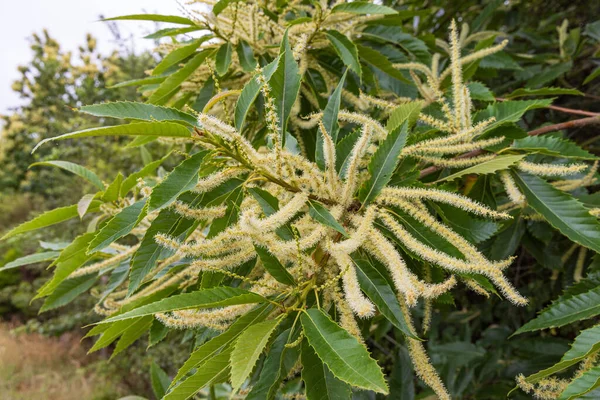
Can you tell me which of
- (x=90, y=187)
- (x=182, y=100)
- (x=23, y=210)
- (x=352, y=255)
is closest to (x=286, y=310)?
(x=352, y=255)

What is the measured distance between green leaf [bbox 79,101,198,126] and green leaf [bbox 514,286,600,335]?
86 centimetres

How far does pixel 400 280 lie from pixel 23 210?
44.5 feet

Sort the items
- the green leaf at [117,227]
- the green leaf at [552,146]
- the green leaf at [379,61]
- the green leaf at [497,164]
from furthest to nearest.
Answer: the green leaf at [379,61] < the green leaf at [552,146] < the green leaf at [497,164] < the green leaf at [117,227]

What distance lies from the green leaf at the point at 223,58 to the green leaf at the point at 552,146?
0.87 meters

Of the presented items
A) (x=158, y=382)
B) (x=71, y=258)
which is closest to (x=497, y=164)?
(x=71, y=258)

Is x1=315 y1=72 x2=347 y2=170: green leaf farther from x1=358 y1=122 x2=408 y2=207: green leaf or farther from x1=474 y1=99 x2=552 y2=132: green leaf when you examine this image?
x1=474 y1=99 x2=552 y2=132: green leaf

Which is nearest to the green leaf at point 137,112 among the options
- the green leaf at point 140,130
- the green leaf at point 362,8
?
the green leaf at point 140,130

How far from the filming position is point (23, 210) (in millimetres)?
11781

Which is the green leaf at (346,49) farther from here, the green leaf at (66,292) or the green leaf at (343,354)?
the green leaf at (66,292)

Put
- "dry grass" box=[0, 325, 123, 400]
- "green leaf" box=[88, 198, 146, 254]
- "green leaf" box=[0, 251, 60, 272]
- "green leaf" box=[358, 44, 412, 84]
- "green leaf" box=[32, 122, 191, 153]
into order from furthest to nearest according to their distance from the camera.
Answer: "dry grass" box=[0, 325, 123, 400] → "green leaf" box=[358, 44, 412, 84] → "green leaf" box=[0, 251, 60, 272] → "green leaf" box=[88, 198, 146, 254] → "green leaf" box=[32, 122, 191, 153]

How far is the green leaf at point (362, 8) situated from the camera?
1.25 m

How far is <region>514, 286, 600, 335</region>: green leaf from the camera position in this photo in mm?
900

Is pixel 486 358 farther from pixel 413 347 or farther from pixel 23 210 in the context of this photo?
pixel 23 210

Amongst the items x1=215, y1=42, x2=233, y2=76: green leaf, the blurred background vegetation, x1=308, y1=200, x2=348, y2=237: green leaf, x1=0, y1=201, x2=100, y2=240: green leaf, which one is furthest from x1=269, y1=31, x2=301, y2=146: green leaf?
the blurred background vegetation
